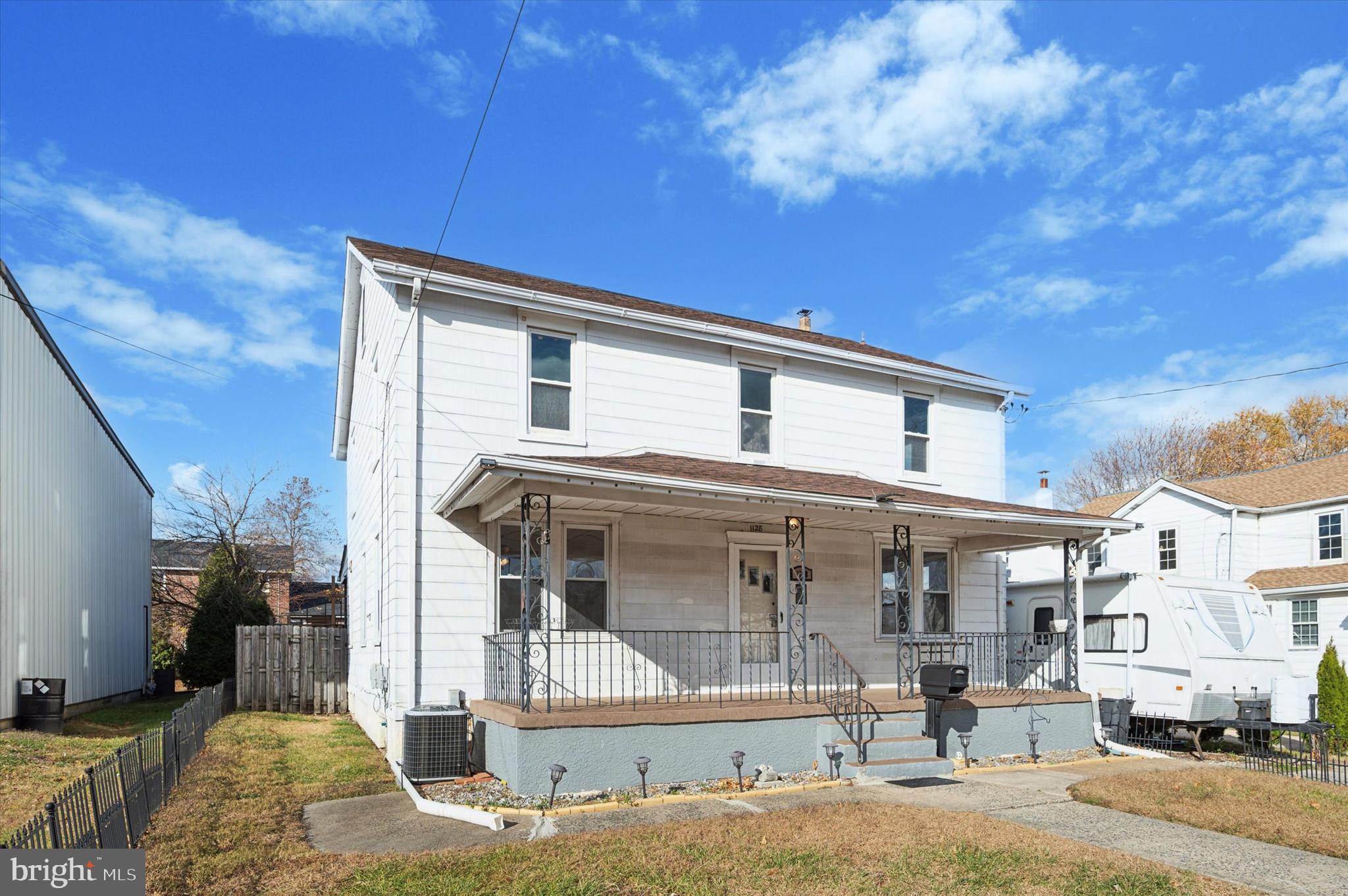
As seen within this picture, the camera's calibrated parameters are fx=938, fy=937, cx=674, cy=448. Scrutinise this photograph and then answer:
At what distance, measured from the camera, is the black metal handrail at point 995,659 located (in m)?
14.1

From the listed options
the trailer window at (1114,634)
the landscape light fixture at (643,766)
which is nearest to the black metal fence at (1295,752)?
the trailer window at (1114,634)

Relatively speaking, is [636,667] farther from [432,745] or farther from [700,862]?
[700,862]

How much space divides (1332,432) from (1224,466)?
13.0 ft

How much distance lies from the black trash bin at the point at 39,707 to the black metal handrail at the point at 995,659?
1337cm

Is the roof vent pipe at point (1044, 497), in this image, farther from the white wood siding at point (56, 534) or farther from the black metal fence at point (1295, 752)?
the white wood siding at point (56, 534)

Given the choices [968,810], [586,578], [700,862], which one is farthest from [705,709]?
[700,862]

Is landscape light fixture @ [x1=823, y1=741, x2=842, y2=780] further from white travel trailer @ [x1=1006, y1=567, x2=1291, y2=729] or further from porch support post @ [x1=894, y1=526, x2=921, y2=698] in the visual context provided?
white travel trailer @ [x1=1006, y1=567, x2=1291, y2=729]

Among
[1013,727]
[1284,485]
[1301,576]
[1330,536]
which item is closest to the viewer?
[1013,727]

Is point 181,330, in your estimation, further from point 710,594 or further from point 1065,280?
point 1065,280

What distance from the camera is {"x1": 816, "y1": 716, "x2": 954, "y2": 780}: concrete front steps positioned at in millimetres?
10828

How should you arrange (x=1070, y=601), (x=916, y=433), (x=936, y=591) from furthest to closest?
(x=916, y=433) → (x=936, y=591) → (x=1070, y=601)

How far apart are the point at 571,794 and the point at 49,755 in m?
7.31

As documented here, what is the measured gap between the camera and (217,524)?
3475cm

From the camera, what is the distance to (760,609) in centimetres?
1399
